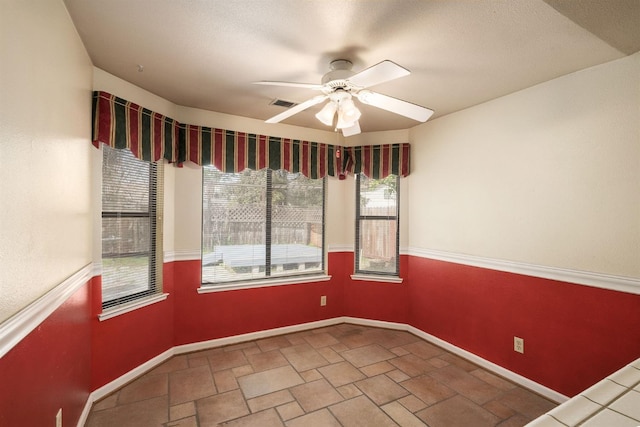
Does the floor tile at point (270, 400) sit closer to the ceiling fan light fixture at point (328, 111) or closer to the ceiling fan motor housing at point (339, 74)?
the ceiling fan light fixture at point (328, 111)

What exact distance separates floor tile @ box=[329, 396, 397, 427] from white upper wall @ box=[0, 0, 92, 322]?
1.92 m

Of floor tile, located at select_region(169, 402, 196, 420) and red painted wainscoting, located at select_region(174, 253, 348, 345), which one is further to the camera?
red painted wainscoting, located at select_region(174, 253, 348, 345)

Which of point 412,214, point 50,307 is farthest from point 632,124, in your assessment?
point 50,307

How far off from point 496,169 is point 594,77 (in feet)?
2.95

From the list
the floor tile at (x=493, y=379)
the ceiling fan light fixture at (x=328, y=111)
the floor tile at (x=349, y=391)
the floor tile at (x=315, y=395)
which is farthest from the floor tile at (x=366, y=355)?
the ceiling fan light fixture at (x=328, y=111)

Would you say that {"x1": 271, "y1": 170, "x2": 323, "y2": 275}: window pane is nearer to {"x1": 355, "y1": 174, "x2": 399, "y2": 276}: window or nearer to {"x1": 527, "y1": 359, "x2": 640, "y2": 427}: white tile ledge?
{"x1": 355, "y1": 174, "x2": 399, "y2": 276}: window

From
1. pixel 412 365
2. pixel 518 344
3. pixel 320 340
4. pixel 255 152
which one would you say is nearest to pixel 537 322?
pixel 518 344

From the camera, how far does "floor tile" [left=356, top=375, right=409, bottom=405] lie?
2379 millimetres

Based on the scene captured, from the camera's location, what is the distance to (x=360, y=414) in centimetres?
219

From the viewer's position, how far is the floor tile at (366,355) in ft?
9.66

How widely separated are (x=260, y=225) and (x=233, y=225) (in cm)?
31

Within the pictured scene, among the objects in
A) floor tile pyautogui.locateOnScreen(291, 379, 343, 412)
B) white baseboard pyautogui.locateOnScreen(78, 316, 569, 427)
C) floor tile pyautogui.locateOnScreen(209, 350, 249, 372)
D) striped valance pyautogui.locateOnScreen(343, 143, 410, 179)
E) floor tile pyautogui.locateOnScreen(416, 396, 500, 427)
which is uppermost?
striped valance pyautogui.locateOnScreen(343, 143, 410, 179)

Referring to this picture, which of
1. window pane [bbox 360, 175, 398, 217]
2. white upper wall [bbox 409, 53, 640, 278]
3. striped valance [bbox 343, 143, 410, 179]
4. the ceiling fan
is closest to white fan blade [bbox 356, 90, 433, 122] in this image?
the ceiling fan

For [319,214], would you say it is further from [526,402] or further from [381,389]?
[526,402]
